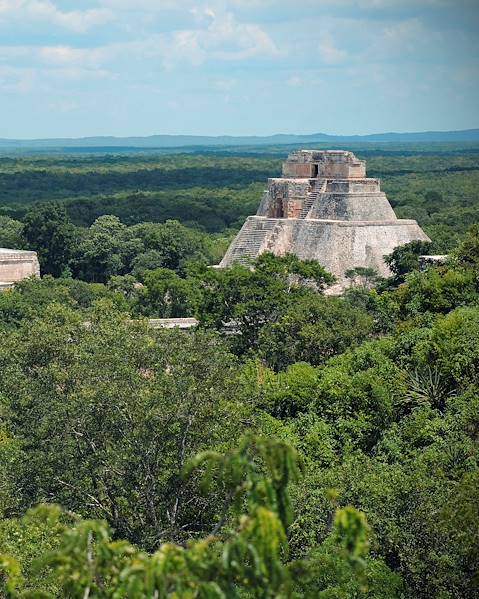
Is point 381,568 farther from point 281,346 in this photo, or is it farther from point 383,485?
point 281,346

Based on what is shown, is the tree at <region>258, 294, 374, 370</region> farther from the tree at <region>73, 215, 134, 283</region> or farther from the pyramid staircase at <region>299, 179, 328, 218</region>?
the tree at <region>73, 215, 134, 283</region>

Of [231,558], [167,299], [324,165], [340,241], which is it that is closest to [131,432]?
[231,558]

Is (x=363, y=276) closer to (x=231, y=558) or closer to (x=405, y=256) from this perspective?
(x=405, y=256)

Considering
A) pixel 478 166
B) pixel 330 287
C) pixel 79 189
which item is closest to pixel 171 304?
pixel 330 287

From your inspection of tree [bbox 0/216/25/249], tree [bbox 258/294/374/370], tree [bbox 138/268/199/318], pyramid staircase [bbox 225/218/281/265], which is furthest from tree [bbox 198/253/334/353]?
tree [bbox 0/216/25/249]

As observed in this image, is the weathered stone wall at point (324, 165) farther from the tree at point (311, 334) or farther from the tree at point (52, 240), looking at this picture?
the tree at point (52, 240)

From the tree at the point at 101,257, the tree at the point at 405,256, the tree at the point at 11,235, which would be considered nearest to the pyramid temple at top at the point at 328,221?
the tree at the point at 405,256
